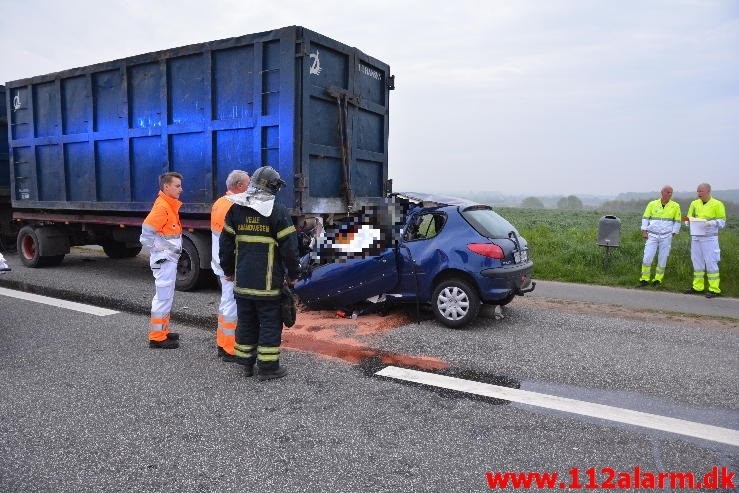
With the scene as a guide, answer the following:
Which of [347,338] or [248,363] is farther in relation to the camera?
[347,338]

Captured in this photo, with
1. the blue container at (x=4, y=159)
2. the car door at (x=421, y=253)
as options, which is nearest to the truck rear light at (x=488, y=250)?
the car door at (x=421, y=253)

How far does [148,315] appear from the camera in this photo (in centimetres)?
667

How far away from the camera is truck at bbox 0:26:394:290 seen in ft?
23.3

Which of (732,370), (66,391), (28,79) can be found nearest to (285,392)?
(66,391)

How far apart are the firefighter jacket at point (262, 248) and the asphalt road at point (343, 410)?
758 millimetres

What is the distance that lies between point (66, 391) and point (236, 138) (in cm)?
424

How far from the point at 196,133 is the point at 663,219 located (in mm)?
7486

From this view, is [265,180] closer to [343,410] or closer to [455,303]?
[343,410]

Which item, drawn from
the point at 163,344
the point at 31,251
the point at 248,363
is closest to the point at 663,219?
the point at 248,363

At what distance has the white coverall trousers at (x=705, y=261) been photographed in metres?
8.45

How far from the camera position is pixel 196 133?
7898mm

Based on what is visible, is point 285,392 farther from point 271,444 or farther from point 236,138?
point 236,138

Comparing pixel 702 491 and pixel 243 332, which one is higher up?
pixel 243 332

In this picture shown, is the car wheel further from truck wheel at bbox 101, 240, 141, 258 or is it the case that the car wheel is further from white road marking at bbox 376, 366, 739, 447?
truck wheel at bbox 101, 240, 141, 258
